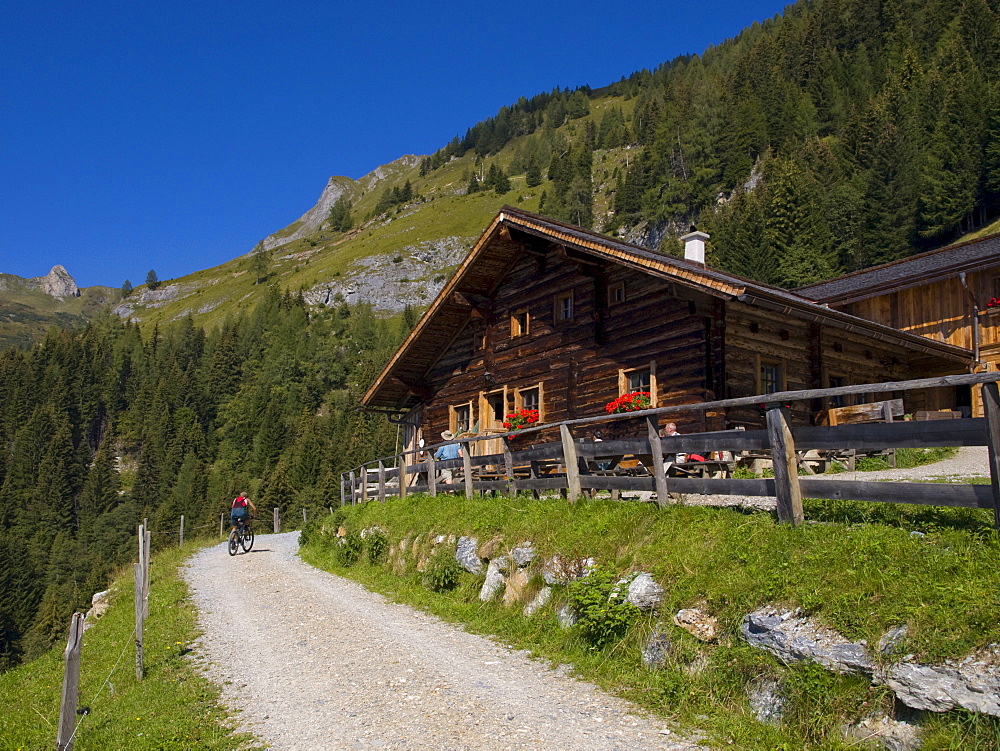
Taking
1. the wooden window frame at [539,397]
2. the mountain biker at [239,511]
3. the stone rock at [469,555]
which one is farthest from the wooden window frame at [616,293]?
the mountain biker at [239,511]

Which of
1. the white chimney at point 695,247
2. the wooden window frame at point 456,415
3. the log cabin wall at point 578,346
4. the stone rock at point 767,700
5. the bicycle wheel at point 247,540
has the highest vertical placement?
the white chimney at point 695,247

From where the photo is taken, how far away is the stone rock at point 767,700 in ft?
20.3

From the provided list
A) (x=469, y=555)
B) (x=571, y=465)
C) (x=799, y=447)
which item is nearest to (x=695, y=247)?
(x=571, y=465)

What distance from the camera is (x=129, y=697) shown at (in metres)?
8.76

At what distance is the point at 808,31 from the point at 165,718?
5459 inches

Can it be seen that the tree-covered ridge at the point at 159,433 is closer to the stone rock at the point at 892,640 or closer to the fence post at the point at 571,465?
the fence post at the point at 571,465

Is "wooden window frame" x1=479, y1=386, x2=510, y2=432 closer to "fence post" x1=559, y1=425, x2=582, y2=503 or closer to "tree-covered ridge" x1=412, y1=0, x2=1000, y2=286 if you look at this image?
"fence post" x1=559, y1=425, x2=582, y2=503

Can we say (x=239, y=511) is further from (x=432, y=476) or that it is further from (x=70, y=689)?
(x=70, y=689)

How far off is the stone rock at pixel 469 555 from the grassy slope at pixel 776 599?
189 cm

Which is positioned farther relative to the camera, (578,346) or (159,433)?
(159,433)

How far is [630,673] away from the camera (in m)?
7.74

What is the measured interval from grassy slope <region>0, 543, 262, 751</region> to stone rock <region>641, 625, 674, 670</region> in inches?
150

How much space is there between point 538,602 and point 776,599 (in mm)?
3986

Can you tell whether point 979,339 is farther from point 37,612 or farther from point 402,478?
point 37,612
